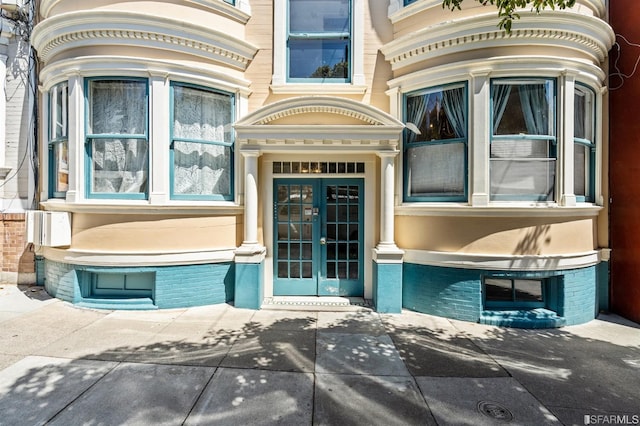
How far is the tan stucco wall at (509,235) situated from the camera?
17.1ft

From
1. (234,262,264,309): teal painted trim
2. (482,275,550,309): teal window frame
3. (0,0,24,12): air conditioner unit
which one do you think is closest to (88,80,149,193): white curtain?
(234,262,264,309): teal painted trim

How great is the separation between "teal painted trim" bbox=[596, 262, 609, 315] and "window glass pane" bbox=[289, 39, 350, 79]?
6084 millimetres

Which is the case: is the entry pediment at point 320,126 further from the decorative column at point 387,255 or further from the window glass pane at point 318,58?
the window glass pane at point 318,58

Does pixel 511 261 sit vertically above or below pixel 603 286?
above

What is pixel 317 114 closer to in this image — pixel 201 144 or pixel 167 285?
pixel 201 144

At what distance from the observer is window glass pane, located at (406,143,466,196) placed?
5.54 metres

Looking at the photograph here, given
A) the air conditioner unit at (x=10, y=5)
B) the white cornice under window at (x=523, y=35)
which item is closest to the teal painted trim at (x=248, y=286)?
the white cornice under window at (x=523, y=35)

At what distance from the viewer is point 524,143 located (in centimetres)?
528

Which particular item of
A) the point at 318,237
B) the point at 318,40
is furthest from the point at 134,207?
the point at 318,40

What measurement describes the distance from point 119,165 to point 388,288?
5254 mm

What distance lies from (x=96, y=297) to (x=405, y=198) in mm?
5941

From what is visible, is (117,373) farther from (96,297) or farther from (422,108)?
(422,108)

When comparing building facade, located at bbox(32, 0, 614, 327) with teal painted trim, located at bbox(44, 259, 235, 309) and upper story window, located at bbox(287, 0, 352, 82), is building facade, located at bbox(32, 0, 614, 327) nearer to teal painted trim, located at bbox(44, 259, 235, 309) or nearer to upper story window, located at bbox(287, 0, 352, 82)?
teal painted trim, located at bbox(44, 259, 235, 309)

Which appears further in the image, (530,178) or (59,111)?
(59,111)
